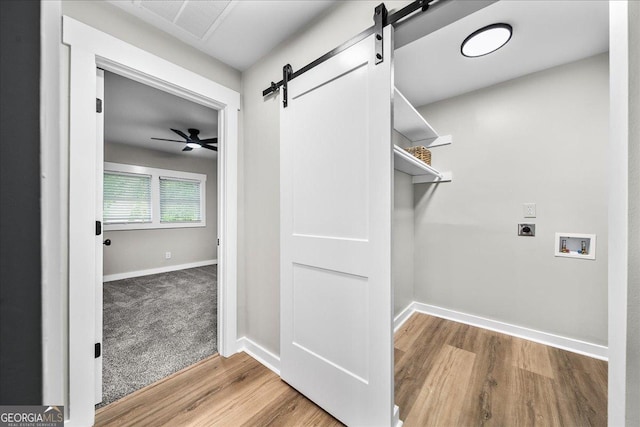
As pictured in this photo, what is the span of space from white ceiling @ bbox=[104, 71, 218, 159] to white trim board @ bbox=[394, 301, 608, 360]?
3424mm

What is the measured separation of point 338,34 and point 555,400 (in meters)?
2.62

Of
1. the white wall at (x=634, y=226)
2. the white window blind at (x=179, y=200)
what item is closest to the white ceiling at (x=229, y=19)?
the white wall at (x=634, y=226)

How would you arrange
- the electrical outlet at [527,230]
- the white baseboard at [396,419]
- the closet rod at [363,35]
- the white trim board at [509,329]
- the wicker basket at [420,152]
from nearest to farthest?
the closet rod at [363,35] → the white baseboard at [396,419] → the white trim board at [509,329] → the electrical outlet at [527,230] → the wicker basket at [420,152]

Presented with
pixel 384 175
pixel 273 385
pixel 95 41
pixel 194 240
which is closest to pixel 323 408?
pixel 273 385

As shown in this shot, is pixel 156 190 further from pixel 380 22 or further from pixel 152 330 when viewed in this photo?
pixel 380 22

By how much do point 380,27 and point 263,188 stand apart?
1262mm

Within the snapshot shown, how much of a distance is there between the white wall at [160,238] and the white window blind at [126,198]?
238 mm

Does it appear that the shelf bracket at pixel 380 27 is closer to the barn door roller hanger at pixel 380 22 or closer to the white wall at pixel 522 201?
the barn door roller hanger at pixel 380 22

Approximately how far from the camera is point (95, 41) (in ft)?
4.40

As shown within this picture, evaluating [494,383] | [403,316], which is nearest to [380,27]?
[494,383]

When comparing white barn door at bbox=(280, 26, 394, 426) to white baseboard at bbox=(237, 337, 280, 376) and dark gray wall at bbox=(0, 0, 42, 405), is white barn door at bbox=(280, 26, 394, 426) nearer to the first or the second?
white baseboard at bbox=(237, 337, 280, 376)

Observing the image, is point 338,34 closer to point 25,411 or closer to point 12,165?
point 12,165

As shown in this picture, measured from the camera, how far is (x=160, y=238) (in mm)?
4785

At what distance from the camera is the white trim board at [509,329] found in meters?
1.93
